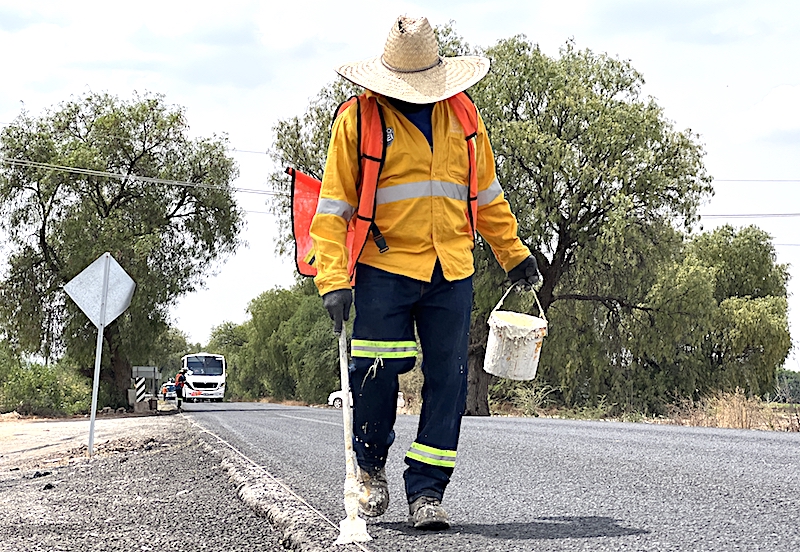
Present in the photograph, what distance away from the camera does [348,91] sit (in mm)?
30781

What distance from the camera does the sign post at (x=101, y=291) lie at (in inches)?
456

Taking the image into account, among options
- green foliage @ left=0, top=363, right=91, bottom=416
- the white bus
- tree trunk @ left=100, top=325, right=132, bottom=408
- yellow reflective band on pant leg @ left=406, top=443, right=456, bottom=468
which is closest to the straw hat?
yellow reflective band on pant leg @ left=406, top=443, right=456, bottom=468

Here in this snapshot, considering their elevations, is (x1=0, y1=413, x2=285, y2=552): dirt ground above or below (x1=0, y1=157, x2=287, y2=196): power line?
below

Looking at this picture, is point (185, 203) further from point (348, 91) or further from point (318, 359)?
point (318, 359)

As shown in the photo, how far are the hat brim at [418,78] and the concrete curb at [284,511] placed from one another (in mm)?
1869

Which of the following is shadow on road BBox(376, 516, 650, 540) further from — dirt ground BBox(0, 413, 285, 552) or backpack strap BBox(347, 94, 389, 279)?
backpack strap BBox(347, 94, 389, 279)

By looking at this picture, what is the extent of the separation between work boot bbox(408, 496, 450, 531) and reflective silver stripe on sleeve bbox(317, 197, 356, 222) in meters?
1.28

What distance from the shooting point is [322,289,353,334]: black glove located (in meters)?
3.90

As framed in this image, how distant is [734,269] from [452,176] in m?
41.1

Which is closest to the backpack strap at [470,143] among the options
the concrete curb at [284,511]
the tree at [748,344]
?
the concrete curb at [284,511]

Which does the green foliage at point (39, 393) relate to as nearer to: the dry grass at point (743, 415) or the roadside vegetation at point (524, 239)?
the roadside vegetation at point (524, 239)

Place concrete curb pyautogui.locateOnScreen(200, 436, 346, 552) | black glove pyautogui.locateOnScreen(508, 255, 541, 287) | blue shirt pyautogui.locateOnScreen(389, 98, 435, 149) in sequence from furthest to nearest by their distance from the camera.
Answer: black glove pyautogui.locateOnScreen(508, 255, 541, 287) < blue shirt pyautogui.locateOnScreen(389, 98, 435, 149) < concrete curb pyautogui.locateOnScreen(200, 436, 346, 552)

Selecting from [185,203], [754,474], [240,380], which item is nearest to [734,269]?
[185,203]

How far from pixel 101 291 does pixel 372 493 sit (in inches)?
328
